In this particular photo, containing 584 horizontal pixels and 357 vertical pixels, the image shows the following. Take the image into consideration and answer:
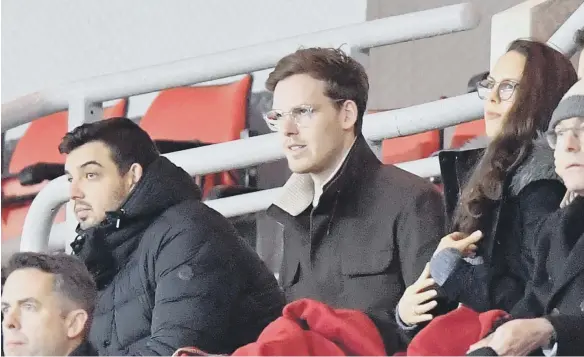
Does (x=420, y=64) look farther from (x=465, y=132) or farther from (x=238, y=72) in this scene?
(x=238, y=72)

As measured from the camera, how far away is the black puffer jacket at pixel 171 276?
6.25 feet

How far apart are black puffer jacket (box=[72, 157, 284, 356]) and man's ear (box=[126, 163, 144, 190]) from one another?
0.10ft

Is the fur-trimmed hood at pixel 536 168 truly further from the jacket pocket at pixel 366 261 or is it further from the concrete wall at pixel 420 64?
the concrete wall at pixel 420 64

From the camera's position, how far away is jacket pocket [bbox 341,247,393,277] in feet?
6.15

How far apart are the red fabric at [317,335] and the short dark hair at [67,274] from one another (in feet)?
0.94

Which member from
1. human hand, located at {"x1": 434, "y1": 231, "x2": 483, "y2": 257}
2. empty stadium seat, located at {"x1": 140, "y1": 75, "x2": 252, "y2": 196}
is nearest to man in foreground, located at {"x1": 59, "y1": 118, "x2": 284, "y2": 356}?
human hand, located at {"x1": 434, "y1": 231, "x2": 483, "y2": 257}

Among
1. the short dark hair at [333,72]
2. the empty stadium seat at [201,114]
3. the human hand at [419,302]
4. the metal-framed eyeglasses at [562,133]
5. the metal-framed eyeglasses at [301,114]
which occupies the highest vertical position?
the empty stadium seat at [201,114]

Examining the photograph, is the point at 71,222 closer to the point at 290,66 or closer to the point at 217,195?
the point at 217,195

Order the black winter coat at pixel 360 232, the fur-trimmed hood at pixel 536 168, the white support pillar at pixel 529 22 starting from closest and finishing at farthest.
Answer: the fur-trimmed hood at pixel 536 168 < the black winter coat at pixel 360 232 < the white support pillar at pixel 529 22

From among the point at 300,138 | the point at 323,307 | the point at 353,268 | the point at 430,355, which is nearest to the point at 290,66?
the point at 300,138

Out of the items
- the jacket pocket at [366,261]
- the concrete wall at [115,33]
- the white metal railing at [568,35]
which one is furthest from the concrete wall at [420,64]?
the jacket pocket at [366,261]

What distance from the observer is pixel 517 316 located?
1.64 m

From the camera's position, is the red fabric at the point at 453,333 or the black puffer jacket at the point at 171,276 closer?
the red fabric at the point at 453,333

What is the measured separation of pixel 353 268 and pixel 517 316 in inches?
12.7
